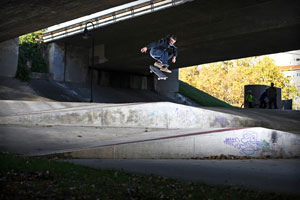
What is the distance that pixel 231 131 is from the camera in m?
10.2

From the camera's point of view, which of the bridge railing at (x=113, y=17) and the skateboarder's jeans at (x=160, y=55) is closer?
the skateboarder's jeans at (x=160, y=55)

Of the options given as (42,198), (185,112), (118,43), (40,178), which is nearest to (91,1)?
(185,112)

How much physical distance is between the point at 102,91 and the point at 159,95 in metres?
8.90

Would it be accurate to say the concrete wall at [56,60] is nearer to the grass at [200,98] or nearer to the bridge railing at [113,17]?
the bridge railing at [113,17]

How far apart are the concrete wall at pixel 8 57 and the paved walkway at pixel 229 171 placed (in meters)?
20.7

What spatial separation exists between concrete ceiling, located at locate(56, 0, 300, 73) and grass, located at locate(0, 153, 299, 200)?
14533 mm

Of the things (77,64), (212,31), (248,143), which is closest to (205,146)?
(248,143)

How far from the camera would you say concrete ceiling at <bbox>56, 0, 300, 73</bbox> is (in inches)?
755

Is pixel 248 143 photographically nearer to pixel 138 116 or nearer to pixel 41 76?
pixel 138 116

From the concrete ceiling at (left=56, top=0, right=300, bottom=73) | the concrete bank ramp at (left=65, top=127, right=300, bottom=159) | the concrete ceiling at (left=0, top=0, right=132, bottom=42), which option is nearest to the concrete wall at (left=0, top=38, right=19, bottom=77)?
the concrete ceiling at (left=56, top=0, right=300, bottom=73)

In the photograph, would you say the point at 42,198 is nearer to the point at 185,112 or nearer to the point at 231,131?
the point at 231,131

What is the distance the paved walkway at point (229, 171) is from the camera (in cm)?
614

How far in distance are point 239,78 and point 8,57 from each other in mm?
43195

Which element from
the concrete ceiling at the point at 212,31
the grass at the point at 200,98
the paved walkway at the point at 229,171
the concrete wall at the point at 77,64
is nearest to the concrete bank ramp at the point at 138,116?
the paved walkway at the point at 229,171
